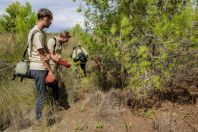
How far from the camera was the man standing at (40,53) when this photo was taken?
6.62 metres

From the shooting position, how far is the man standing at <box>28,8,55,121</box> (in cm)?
662

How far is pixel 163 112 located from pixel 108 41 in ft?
5.39

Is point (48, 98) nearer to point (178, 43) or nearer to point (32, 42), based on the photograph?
point (32, 42)

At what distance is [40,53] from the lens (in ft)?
21.7

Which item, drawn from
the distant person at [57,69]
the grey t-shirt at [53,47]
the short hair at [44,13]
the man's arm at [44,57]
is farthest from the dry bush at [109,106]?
the short hair at [44,13]

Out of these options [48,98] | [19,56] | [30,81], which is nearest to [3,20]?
[19,56]

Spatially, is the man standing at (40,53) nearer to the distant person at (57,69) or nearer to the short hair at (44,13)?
the short hair at (44,13)

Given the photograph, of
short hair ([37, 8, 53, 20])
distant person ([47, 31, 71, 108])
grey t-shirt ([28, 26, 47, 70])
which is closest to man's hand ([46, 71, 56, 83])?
grey t-shirt ([28, 26, 47, 70])

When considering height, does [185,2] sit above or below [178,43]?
above

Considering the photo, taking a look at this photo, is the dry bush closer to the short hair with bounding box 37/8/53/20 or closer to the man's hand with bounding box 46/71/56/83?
the man's hand with bounding box 46/71/56/83

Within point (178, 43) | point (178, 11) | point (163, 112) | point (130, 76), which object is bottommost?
point (163, 112)

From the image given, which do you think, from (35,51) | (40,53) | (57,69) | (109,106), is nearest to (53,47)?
(57,69)

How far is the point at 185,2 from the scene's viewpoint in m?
7.36

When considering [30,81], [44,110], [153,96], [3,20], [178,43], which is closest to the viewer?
[178,43]
